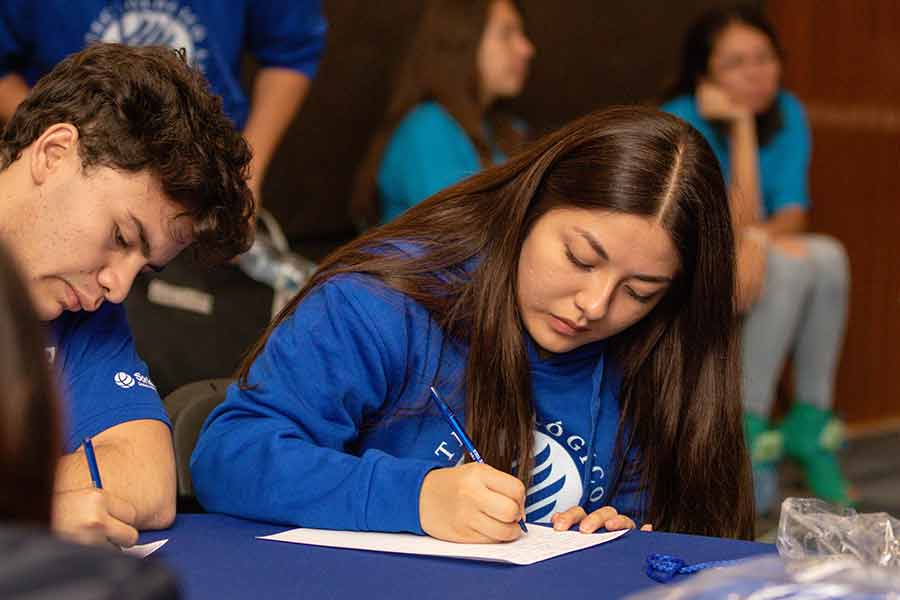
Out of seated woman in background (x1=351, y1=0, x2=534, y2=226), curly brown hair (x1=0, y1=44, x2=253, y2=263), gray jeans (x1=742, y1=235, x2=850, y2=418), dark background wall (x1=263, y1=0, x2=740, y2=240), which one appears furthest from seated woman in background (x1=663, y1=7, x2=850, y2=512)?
curly brown hair (x1=0, y1=44, x2=253, y2=263)

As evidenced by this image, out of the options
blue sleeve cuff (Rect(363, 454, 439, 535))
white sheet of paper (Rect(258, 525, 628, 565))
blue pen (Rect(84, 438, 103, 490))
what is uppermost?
blue pen (Rect(84, 438, 103, 490))

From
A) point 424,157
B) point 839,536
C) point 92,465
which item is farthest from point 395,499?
point 424,157

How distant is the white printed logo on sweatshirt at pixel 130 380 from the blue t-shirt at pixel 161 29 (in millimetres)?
794

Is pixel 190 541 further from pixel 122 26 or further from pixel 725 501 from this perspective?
pixel 122 26

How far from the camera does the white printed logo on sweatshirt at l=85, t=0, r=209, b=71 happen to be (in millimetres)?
2369

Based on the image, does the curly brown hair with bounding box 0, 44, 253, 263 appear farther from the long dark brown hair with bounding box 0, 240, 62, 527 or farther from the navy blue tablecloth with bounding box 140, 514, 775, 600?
the long dark brown hair with bounding box 0, 240, 62, 527

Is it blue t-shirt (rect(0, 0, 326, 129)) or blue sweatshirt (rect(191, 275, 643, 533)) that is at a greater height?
blue t-shirt (rect(0, 0, 326, 129))

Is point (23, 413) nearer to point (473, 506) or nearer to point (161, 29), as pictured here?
point (473, 506)

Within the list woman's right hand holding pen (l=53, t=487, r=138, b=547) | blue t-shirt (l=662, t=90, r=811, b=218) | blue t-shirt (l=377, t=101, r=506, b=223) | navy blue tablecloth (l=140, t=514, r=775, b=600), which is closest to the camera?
navy blue tablecloth (l=140, t=514, r=775, b=600)

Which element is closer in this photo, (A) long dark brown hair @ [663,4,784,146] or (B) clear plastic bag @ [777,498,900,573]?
(B) clear plastic bag @ [777,498,900,573]

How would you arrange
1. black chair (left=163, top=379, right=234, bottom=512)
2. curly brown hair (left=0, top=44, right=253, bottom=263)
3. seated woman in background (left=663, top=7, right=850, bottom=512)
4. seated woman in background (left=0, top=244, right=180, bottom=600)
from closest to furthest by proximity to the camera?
seated woman in background (left=0, top=244, right=180, bottom=600)
curly brown hair (left=0, top=44, right=253, bottom=263)
black chair (left=163, top=379, right=234, bottom=512)
seated woman in background (left=663, top=7, right=850, bottom=512)

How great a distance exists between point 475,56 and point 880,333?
2397 mm

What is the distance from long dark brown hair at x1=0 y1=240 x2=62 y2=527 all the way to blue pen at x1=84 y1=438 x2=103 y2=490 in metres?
0.76

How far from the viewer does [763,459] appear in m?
3.79
